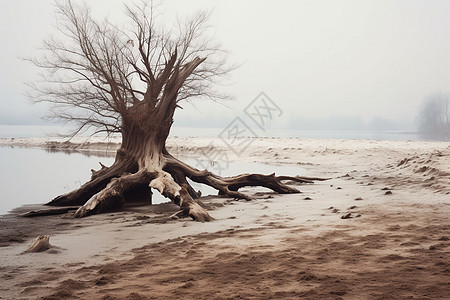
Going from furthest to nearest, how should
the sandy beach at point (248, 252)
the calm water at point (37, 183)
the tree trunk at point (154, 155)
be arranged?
the calm water at point (37, 183), the tree trunk at point (154, 155), the sandy beach at point (248, 252)

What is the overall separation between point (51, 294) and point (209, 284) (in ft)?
3.61

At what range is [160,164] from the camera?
895 cm

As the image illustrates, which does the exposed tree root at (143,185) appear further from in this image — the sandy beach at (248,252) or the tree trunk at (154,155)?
the sandy beach at (248,252)

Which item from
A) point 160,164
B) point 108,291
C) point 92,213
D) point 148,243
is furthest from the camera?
point 160,164

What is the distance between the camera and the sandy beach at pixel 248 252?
307 cm

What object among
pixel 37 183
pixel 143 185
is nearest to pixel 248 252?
pixel 143 185

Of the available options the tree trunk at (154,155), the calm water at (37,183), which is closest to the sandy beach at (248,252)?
the tree trunk at (154,155)

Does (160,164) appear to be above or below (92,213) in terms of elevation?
above

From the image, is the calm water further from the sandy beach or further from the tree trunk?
the sandy beach

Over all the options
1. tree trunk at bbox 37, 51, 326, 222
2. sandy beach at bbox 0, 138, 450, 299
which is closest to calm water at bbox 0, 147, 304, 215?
tree trunk at bbox 37, 51, 326, 222

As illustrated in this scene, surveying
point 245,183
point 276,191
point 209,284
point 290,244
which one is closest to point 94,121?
point 245,183

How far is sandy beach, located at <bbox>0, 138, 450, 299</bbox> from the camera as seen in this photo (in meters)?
3.07

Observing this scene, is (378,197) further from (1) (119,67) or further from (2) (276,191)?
(1) (119,67)

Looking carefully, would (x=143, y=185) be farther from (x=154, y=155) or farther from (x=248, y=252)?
(x=248, y=252)
